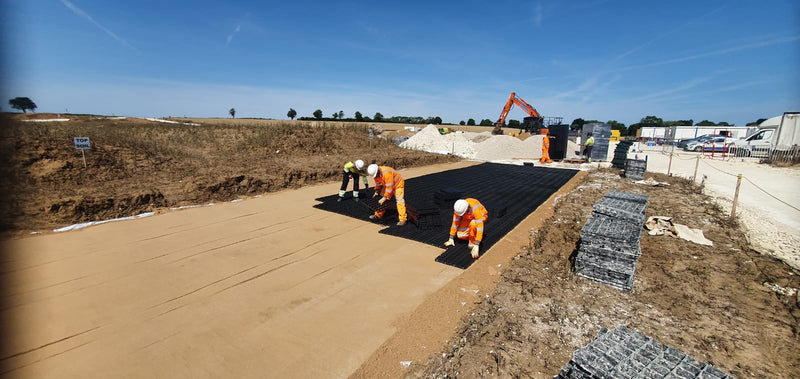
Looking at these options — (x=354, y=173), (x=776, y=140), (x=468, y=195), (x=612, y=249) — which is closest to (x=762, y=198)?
(x=468, y=195)

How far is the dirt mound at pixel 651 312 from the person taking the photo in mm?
3379

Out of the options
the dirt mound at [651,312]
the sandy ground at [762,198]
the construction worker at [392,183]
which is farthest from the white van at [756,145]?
the construction worker at [392,183]

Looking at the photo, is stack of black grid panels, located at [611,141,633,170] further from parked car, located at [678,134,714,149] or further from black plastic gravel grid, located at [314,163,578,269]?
parked car, located at [678,134,714,149]

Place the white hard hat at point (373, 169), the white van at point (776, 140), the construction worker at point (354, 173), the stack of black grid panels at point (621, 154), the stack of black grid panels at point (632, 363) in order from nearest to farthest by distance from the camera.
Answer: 1. the stack of black grid panels at point (632, 363)
2. the white hard hat at point (373, 169)
3. the construction worker at point (354, 173)
4. the stack of black grid panels at point (621, 154)
5. the white van at point (776, 140)

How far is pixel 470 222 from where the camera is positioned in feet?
19.4

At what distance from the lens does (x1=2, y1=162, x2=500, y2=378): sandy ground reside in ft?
11.0

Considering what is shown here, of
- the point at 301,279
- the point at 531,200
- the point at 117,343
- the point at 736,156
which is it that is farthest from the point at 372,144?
the point at 736,156

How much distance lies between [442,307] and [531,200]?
6096 millimetres

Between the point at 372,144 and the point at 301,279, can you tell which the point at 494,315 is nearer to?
the point at 301,279

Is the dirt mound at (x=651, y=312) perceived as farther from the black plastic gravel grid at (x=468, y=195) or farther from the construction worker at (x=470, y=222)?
the black plastic gravel grid at (x=468, y=195)

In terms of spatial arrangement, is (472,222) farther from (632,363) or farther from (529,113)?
(529,113)

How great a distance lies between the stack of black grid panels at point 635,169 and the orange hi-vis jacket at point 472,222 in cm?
1011

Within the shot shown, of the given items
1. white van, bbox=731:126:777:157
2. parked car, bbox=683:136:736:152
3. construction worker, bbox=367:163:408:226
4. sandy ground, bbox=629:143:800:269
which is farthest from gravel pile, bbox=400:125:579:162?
construction worker, bbox=367:163:408:226

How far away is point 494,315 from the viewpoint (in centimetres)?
402
